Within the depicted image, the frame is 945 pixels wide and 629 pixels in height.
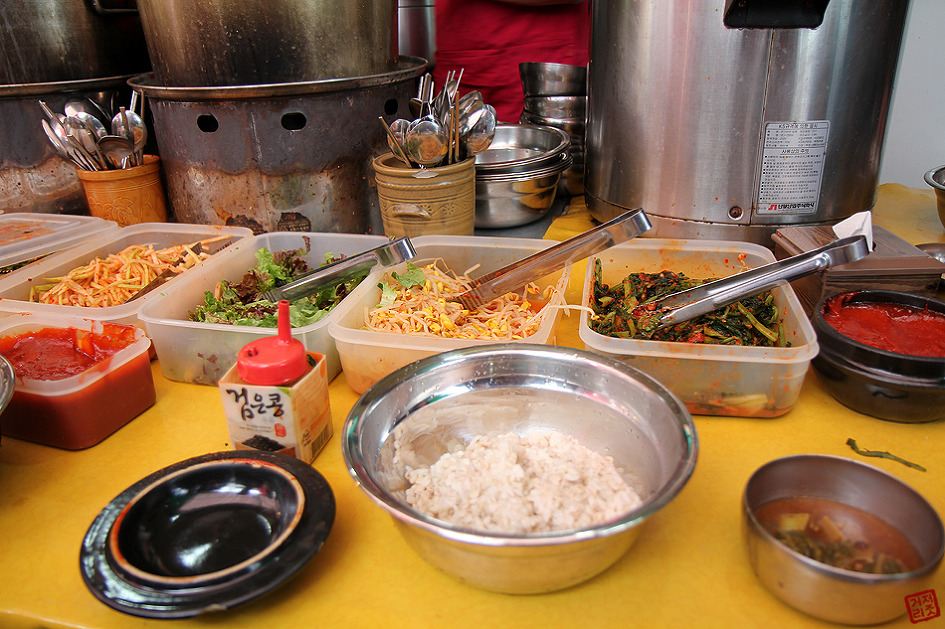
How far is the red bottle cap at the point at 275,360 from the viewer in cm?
111

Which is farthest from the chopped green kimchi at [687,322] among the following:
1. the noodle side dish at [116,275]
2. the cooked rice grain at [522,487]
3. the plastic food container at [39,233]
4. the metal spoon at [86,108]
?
the metal spoon at [86,108]

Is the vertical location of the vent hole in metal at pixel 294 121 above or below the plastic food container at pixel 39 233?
above

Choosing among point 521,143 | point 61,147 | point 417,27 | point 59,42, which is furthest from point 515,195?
point 417,27

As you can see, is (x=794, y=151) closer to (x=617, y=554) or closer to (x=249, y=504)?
(x=617, y=554)

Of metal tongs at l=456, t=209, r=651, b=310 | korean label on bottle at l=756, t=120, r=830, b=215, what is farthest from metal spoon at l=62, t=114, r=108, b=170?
korean label on bottle at l=756, t=120, r=830, b=215

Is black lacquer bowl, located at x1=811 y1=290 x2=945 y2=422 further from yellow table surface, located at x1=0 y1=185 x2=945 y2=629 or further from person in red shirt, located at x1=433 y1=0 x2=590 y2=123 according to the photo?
person in red shirt, located at x1=433 y1=0 x2=590 y2=123

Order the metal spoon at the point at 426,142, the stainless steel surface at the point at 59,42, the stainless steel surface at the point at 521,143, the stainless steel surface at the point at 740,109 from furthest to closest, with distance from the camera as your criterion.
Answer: the stainless steel surface at the point at 521,143
the stainless steel surface at the point at 59,42
the metal spoon at the point at 426,142
the stainless steel surface at the point at 740,109

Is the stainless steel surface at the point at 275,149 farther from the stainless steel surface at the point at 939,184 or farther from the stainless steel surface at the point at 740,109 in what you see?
the stainless steel surface at the point at 939,184

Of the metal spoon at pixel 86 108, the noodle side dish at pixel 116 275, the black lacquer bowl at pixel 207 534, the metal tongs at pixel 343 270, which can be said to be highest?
the metal spoon at pixel 86 108

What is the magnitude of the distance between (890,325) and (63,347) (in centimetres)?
191

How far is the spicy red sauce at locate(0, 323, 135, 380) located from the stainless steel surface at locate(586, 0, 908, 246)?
1.58 meters

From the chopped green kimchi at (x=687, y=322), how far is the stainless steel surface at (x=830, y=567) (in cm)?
46

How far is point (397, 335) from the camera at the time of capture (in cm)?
136

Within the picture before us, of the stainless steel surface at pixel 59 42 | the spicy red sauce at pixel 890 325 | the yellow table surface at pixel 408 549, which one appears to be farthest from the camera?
the stainless steel surface at pixel 59 42
